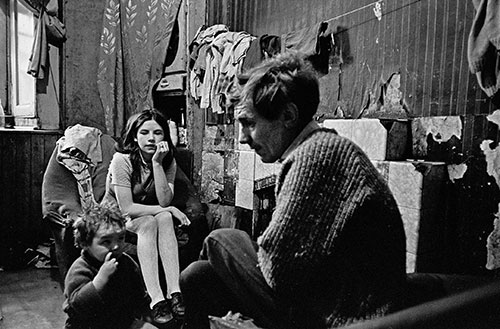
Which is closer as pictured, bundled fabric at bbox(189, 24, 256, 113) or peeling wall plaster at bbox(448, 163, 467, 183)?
peeling wall plaster at bbox(448, 163, 467, 183)

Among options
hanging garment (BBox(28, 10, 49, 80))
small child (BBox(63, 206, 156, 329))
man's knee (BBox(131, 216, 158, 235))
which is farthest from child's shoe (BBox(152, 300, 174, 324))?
hanging garment (BBox(28, 10, 49, 80))

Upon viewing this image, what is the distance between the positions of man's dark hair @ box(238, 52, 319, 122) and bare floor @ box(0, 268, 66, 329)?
79.5 inches

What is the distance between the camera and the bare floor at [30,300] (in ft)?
8.98

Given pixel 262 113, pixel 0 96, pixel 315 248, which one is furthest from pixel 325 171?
pixel 0 96

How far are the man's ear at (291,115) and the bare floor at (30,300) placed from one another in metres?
2.04

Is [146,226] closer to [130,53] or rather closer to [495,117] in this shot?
[495,117]

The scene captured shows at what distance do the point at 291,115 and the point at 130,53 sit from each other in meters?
3.42

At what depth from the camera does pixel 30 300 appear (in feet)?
10.3

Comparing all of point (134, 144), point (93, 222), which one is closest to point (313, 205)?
point (93, 222)

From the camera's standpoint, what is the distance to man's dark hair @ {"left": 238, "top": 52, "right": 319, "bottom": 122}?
154cm

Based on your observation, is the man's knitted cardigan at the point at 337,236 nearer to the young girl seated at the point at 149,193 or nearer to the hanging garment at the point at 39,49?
the young girl seated at the point at 149,193

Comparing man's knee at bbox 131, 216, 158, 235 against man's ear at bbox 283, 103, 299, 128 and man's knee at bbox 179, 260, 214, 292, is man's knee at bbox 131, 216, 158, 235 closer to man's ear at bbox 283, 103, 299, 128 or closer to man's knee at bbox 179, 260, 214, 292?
man's knee at bbox 179, 260, 214, 292

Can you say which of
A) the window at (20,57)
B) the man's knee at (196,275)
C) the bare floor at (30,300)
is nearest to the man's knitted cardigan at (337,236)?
the man's knee at (196,275)

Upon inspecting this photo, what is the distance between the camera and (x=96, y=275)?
6.92 ft
